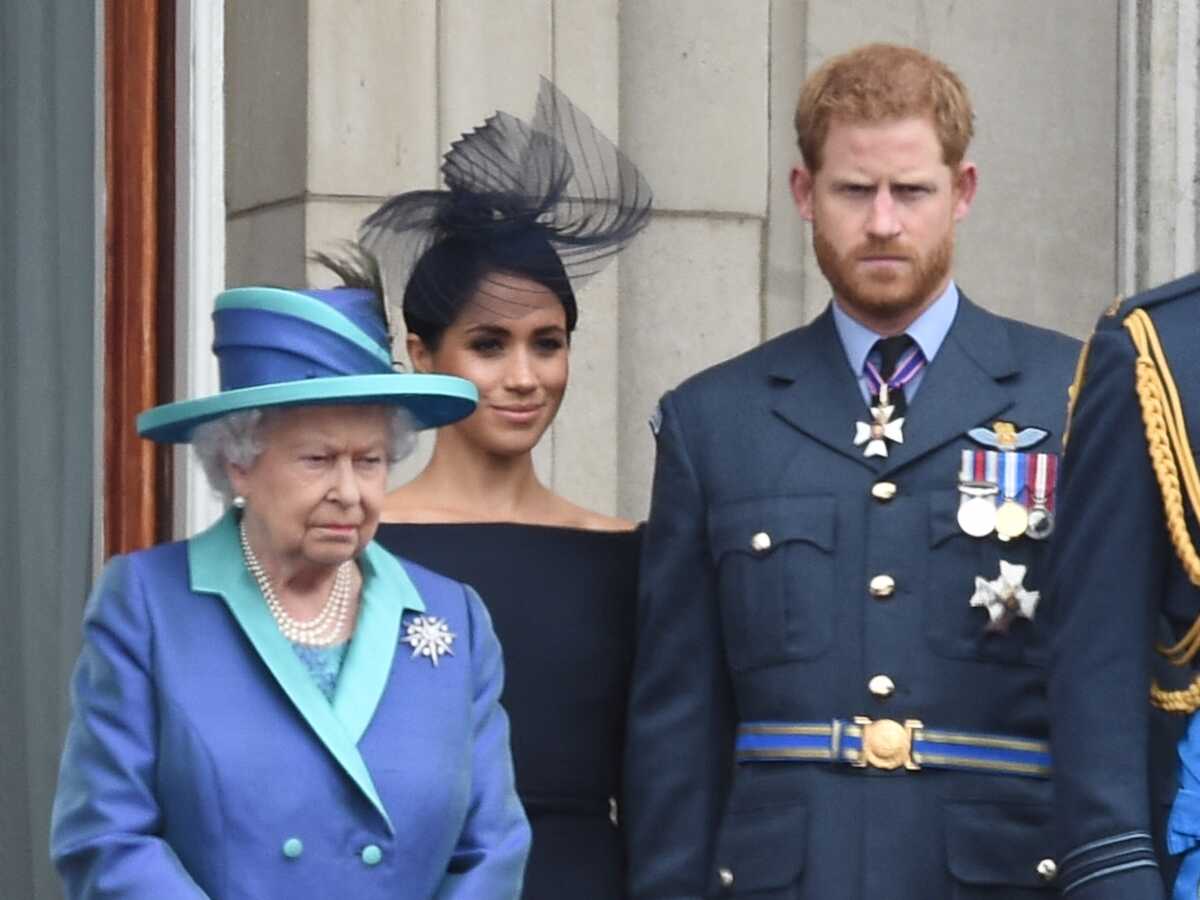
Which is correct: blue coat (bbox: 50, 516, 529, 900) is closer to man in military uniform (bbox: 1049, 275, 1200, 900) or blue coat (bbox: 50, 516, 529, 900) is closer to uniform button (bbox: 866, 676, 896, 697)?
uniform button (bbox: 866, 676, 896, 697)

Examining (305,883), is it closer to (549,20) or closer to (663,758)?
(663,758)

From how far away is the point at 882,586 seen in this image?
4.67 metres

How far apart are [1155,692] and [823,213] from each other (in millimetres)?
1186

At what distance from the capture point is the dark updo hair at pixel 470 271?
5.12 meters

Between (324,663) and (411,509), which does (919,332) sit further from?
(324,663)

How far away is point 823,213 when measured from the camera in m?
4.75

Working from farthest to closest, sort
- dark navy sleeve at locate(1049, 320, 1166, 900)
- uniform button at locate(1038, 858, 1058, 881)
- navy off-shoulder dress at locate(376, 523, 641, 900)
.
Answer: navy off-shoulder dress at locate(376, 523, 641, 900) < uniform button at locate(1038, 858, 1058, 881) < dark navy sleeve at locate(1049, 320, 1166, 900)

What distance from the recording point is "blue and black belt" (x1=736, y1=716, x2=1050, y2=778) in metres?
4.62

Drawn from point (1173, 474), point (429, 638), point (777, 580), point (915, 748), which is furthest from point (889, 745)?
point (1173, 474)

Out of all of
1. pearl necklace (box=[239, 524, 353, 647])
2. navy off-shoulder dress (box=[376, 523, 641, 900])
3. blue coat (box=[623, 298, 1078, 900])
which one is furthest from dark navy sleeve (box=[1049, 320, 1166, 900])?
navy off-shoulder dress (box=[376, 523, 641, 900])

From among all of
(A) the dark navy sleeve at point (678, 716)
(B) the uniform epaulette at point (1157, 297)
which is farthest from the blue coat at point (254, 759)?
(B) the uniform epaulette at point (1157, 297)

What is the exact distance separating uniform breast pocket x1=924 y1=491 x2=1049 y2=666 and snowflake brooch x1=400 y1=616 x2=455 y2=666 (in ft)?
2.48

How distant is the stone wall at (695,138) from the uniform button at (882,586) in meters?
1.83

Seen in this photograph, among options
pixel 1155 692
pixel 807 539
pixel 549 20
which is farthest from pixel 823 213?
pixel 549 20
